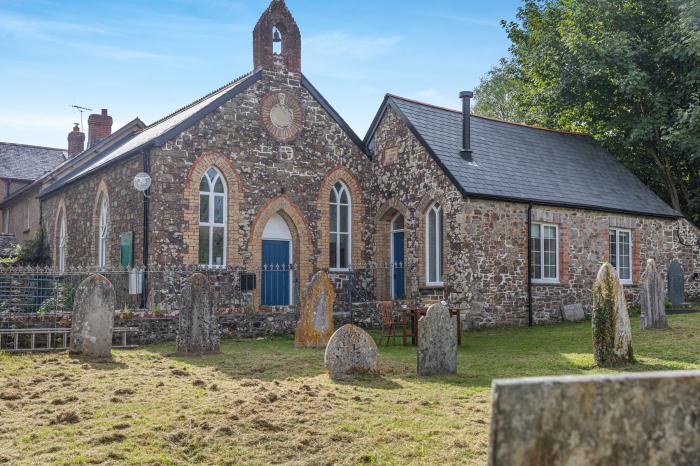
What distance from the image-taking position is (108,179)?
21.5m

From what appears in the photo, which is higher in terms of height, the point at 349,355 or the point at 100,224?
the point at 100,224

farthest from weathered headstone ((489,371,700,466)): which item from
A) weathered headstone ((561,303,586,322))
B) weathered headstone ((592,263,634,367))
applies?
weathered headstone ((561,303,586,322))

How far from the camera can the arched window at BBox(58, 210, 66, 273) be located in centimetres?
2586

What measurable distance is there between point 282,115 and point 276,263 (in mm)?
4481

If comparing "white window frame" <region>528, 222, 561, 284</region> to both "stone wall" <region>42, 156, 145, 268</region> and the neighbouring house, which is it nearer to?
"stone wall" <region>42, 156, 145, 268</region>

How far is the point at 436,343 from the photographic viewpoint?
10719mm

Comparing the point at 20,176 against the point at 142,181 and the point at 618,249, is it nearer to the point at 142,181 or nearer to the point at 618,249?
the point at 142,181

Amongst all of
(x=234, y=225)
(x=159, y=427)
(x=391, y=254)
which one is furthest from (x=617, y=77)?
(x=159, y=427)

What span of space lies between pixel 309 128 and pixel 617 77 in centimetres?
1297

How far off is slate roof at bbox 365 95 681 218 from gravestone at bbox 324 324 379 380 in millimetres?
8827

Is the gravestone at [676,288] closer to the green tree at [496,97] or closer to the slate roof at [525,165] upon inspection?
the slate roof at [525,165]

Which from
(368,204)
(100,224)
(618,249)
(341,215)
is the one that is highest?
(368,204)

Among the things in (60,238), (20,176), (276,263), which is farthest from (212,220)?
(20,176)

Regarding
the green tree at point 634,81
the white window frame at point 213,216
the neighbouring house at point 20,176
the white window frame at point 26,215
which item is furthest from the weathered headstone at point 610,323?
the white window frame at point 26,215
